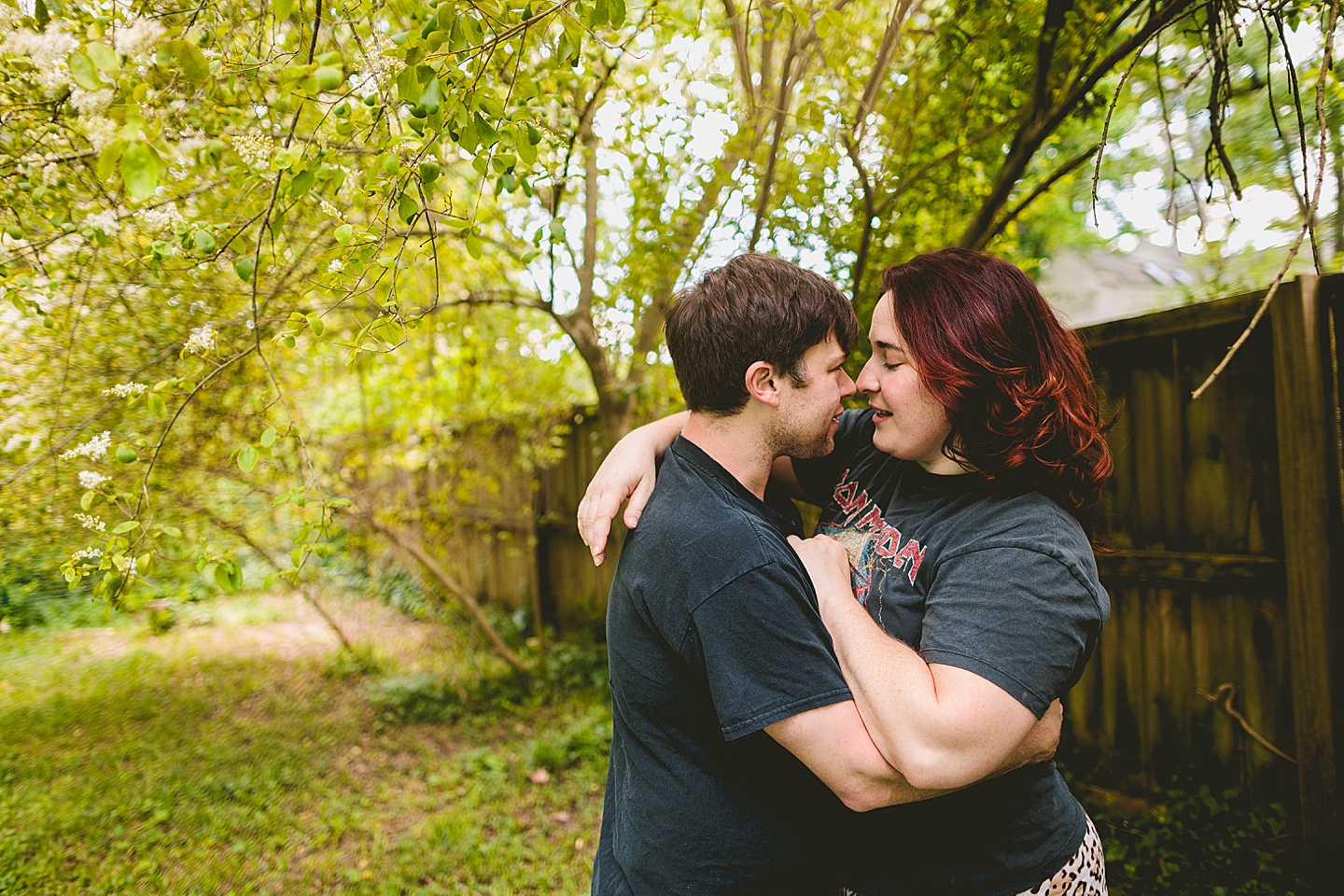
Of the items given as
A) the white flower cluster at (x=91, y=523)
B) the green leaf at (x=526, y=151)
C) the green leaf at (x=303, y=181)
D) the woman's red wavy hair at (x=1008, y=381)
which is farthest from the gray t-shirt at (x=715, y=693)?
the white flower cluster at (x=91, y=523)

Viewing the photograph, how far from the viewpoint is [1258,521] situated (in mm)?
2643

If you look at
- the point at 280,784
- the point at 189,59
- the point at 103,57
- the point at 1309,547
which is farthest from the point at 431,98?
the point at 280,784

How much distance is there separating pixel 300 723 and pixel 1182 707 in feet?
18.1

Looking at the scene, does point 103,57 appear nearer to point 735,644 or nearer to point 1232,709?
point 735,644

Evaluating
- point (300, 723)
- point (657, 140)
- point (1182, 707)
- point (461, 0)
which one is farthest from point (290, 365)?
point (1182, 707)

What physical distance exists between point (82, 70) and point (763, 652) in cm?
147

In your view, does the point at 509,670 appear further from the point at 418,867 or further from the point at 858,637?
the point at 858,637

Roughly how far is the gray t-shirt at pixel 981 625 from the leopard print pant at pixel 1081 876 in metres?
0.02

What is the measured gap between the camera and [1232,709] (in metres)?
2.70

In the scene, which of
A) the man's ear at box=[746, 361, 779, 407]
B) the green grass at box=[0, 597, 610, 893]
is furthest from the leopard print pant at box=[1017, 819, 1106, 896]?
the green grass at box=[0, 597, 610, 893]

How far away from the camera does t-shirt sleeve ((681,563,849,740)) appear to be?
4.44 feet

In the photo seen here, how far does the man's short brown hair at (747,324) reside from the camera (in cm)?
172

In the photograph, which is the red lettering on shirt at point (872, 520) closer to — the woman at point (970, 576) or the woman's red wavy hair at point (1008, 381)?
the woman at point (970, 576)

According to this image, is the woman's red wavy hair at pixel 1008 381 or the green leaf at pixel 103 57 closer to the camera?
the green leaf at pixel 103 57
